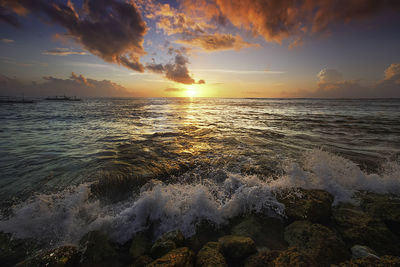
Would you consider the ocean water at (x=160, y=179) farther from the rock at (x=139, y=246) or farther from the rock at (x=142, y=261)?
the rock at (x=142, y=261)

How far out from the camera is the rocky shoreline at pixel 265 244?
9.18 feet

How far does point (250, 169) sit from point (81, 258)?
613cm

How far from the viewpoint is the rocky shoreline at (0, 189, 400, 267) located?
280 centimetres

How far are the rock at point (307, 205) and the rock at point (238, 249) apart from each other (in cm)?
163

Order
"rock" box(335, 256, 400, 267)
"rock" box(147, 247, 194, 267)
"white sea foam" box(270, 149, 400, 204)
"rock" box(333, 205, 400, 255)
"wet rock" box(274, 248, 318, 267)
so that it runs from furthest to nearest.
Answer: "white sea foam" box(270, 149, 400, 204) → "rock" box(333, 205, 400, 255) → "rock" box(147, 247, 194, 267) → "wet rock" box(274, 248, 318, 267) → "rock" box(335, 256, 400, 267)

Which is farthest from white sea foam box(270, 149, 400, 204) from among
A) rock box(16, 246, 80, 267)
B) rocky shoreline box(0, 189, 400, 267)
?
rock box(16, 246, 80, 267)

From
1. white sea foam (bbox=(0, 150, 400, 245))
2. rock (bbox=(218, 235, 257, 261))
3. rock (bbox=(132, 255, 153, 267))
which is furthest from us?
white sea foam (bbox=(0, 150, 400, 245))

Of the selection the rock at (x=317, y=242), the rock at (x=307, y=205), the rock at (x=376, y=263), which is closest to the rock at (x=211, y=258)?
the rock at (x=317, y=242)

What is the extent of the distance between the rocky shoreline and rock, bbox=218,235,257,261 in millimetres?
16

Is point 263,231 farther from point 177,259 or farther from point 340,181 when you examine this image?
point 340,181

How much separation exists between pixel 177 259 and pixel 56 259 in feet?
7.37

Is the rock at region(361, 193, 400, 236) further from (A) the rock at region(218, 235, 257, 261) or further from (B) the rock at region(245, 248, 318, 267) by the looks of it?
(A) the rock at region(218, 235, 257, 261)

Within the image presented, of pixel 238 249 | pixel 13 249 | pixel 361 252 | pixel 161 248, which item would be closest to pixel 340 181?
pixel 361 252

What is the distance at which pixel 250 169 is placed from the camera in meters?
7.09
